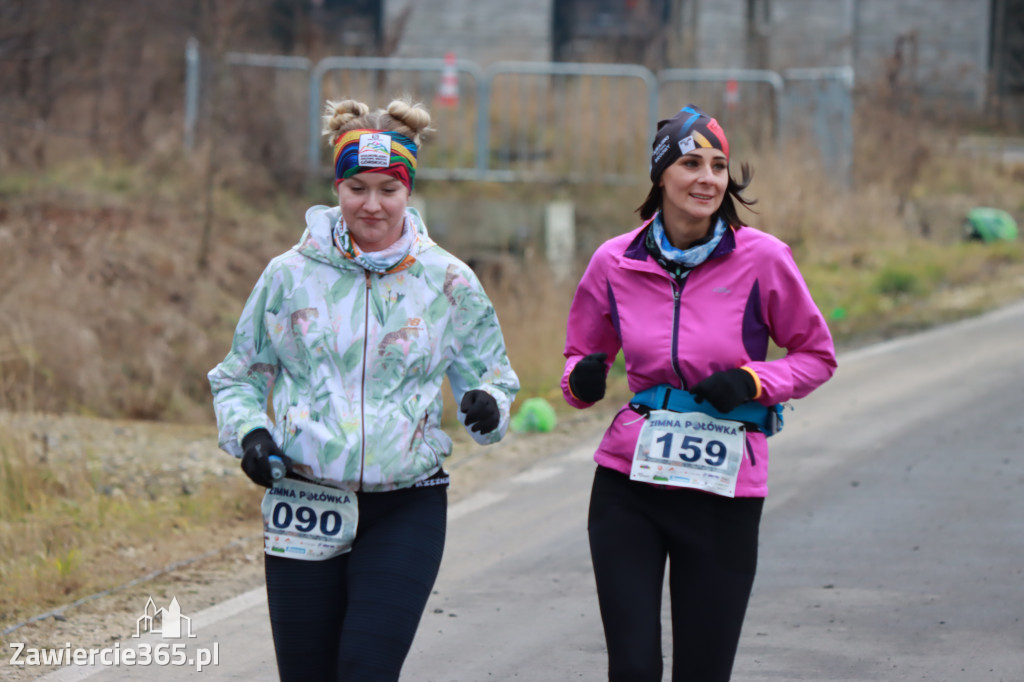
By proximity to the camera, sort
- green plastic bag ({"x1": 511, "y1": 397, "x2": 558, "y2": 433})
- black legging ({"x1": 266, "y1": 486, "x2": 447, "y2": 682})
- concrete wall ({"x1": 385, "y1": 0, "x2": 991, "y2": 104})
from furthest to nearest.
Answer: concrete wall ({"x1": 385, "y1": 0, "x2": 991, "y2": 104})
green plastic bag ({"x1": 511, "y1": 397, "x2": 558, "y2": 433})
black legging ({"x1": 266, "y1": 486, "x2": 447, "y2": 682})

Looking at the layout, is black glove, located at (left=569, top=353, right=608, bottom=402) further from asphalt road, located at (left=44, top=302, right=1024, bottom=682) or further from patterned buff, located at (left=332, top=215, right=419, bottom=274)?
asphalt road, located at (left=44, top=302, right=1024, bottom=682)

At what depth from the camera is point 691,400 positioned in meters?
3.68

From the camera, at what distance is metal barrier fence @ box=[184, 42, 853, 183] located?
56.4ft

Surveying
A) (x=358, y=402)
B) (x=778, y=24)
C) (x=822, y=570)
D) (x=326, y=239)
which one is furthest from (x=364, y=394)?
(x=778, y=24)

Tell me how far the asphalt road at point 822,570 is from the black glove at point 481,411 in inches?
69.9

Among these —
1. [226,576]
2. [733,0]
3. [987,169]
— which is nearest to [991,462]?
[226,576]

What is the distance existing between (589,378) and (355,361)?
2.13 feet

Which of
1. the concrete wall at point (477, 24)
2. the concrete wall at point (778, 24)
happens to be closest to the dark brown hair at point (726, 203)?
the concrete wall at point (778, 24)

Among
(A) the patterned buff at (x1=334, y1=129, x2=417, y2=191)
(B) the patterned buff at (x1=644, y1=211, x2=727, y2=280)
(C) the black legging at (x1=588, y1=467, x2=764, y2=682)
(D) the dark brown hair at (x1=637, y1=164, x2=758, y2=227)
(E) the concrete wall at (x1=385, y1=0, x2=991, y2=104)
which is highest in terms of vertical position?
(E) the concrete wall at (x1=385, y1=0, x2=991, y2=104)

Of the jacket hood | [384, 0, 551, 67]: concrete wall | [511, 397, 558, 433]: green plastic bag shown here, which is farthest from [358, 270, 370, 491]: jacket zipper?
[384, 0, 551, 67]: concrete wall

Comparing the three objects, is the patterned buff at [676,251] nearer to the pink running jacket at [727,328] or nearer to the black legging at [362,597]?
the pink running jacket at [727,328]

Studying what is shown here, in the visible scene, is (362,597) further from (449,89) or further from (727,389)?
(449,89)

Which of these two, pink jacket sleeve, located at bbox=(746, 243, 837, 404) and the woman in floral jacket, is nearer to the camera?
the woman in floral jacket

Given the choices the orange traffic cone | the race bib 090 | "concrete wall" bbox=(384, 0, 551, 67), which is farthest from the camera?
"concrete wall" bbox=(384, 0, 551, 67)
